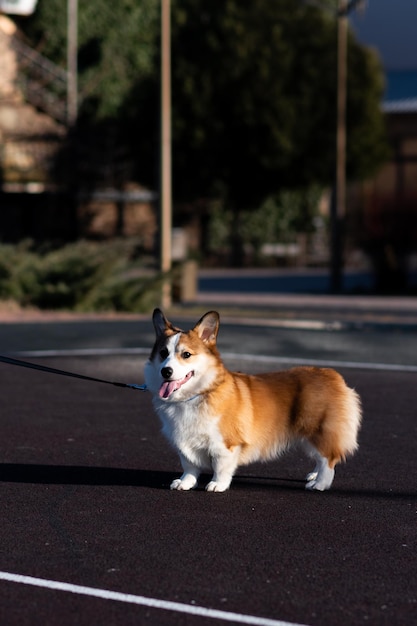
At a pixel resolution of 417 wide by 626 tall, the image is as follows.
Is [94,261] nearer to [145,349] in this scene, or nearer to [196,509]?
[145,349]

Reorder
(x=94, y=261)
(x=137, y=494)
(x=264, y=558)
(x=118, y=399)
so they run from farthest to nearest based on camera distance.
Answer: (x=94, y=261) → (x=118, y=399) → (x=137, y=494) → (x=264, y=558)

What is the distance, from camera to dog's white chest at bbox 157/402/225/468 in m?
7.94

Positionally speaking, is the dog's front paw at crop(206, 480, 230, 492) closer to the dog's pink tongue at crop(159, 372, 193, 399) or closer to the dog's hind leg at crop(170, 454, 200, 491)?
the dog's hind leg at crop(170, 454, 200, 491)

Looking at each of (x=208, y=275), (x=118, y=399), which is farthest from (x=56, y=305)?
(x=208, y=275)

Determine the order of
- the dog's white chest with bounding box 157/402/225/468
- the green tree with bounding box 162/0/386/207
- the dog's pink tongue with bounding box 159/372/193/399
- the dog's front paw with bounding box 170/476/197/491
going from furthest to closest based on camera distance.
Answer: the green tree with bounding box 162/0/386/207
the dog's front paw with bounding box 170/476/197/491
the dog's white chest with bounding box 157/402/225/468
the dog's pink tongue with bounding box 159/372/193/399

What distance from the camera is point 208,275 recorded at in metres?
51.0

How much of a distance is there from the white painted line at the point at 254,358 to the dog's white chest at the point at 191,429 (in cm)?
812

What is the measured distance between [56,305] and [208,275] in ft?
88.8

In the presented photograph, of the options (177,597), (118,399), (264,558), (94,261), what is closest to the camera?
(177,597)

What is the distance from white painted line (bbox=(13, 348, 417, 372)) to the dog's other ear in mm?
8080

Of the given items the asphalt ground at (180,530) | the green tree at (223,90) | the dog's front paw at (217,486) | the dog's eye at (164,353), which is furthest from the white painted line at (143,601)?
the green tree at (223,90)

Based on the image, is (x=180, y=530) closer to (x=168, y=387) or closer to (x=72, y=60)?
(x=168, y=387)

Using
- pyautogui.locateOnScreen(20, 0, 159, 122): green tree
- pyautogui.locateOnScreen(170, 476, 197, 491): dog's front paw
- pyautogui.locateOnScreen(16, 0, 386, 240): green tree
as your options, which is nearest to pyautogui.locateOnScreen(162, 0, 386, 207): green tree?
pyautogui.locateOnScreen(16, 0, 386, 240): green tree

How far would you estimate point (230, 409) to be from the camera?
8.09 metres
